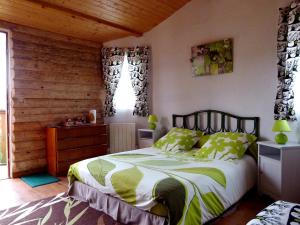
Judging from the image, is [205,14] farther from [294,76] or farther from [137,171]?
[137,171]

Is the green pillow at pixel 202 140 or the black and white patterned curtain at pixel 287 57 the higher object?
the black and white patterned curtain at pixel 287 57

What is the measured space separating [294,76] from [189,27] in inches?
75.1

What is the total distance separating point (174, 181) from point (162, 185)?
122 millimetres

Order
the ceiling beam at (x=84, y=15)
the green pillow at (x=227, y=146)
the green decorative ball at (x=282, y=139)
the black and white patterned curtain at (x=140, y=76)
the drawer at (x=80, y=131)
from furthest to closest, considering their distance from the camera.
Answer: the black and white patterned curtain at (x=140, y=76) → the drawer at (x=80, y=131) → the ceiling beam at (x=84, y=15) → the green pillow at (x=227, y=146) → the green decorative ball at (x=282, y=139)

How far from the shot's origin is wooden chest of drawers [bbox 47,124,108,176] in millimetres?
3947

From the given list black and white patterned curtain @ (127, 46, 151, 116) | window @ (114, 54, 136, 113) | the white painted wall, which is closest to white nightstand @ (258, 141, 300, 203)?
the white painted wall

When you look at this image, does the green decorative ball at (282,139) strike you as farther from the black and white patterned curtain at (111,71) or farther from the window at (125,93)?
the black and white patterned curtain at (111,71)

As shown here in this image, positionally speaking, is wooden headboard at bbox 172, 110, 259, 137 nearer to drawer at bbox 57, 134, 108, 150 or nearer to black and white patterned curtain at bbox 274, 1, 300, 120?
black and white patterned curtain at bbox 274, 1, 300, 120

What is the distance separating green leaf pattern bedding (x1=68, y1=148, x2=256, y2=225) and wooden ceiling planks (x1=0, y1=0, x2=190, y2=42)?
2246 mm

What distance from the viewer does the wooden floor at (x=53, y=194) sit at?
2426 mm

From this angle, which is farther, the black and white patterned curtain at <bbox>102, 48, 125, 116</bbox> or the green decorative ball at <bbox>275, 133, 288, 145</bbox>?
the black and white patterned curtain at <bbox>102, 48, 125, 116</bbox>

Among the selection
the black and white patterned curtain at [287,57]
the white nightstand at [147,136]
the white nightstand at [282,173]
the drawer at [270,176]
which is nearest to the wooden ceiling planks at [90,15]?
the black and white patterned curtain at [287,57]

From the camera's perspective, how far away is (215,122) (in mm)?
3695

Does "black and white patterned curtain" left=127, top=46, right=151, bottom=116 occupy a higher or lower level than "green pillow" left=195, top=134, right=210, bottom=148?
higher
